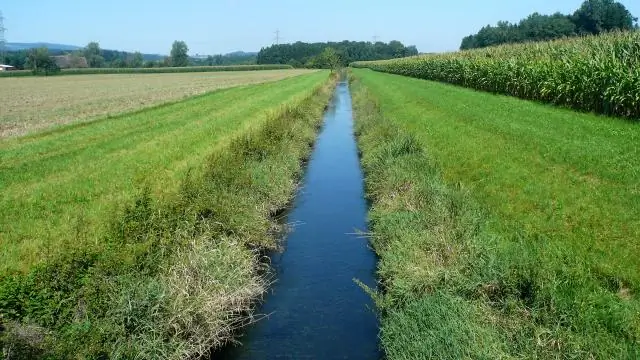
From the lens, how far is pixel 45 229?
9.28 metres

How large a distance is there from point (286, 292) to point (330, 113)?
27136 mm

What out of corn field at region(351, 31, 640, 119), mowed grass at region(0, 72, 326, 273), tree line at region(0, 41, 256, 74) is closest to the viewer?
mowed grass at region(0, 72, 326, 273)

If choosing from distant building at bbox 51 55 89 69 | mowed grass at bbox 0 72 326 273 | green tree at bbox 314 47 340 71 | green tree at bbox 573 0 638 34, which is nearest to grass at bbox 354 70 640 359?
mowed grass at bbox 0 72 326 273

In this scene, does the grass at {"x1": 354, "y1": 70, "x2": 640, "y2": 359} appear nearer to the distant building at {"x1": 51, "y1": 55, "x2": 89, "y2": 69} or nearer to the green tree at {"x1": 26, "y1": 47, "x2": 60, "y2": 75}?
the green tree at {"x1": 26, "y1": 47, "x2": 60, "y2": 75}

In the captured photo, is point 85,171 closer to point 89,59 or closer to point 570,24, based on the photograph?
point 570,24

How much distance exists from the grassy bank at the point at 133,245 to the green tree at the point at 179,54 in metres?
180

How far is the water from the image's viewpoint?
7348 mm

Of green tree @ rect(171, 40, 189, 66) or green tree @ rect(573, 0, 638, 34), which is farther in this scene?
green tree @ rect(171, 40, 189, 66)

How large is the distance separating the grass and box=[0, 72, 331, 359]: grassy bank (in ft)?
8.24

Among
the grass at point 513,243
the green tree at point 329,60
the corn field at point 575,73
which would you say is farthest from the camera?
the green tree at point 329,60

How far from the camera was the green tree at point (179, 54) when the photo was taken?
18750 centimetres

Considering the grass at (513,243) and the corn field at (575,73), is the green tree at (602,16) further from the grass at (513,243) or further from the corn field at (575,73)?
the grass at (513,243)

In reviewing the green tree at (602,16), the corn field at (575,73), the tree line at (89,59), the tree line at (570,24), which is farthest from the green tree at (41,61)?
the corn field at (575,73)

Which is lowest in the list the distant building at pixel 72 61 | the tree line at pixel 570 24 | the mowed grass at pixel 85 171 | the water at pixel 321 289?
the water at pixel 321 289
